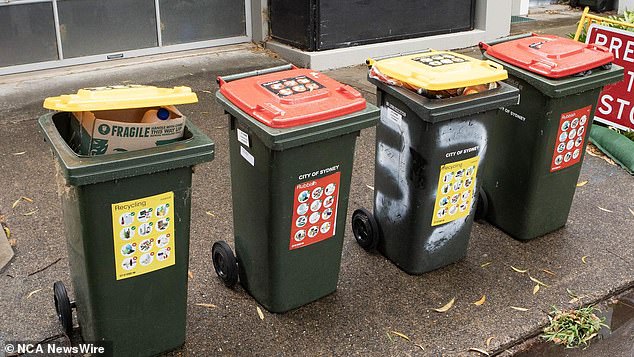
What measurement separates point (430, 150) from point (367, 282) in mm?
900

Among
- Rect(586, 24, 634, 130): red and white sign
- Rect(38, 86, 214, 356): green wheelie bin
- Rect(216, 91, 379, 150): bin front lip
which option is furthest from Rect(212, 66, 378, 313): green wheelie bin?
Rect(586, 24, 634, 130): red and white sign

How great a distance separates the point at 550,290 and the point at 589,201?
4.39ft

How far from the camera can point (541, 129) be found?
4.25 meters

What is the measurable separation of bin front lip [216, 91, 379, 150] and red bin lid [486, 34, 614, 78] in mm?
1218

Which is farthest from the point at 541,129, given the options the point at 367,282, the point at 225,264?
the point at 225,264

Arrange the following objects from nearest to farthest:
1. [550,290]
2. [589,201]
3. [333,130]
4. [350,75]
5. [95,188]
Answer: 1. [95,188]
2. [333,130]
3. [550,290]
4. [589,201]
5. [350,75]

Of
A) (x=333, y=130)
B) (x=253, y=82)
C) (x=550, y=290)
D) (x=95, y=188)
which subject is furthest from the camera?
(x=550, y=290)

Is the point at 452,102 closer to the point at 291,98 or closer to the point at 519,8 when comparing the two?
the point at 291,98

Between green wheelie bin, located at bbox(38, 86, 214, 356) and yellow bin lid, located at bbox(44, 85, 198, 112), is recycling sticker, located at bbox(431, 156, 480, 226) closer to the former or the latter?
green wheelie bin, located at bbox(38, 86, 214, 356)

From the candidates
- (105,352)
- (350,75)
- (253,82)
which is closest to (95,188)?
(105,352)

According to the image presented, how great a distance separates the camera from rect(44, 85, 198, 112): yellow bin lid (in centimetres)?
294

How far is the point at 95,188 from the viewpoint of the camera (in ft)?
9.57

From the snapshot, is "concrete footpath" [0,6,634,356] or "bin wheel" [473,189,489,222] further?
"bin wheel" [473,189,489,222]

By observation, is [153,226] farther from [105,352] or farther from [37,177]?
[37,177]
